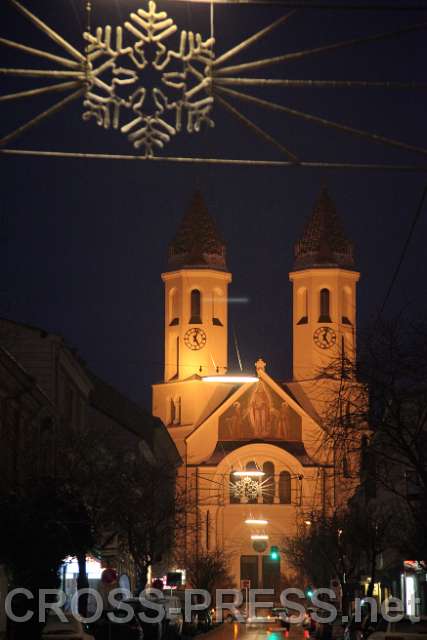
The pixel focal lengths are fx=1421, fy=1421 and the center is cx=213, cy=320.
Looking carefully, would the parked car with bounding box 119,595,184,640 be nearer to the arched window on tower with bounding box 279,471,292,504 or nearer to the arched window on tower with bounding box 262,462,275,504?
the arched window on tower with bounding box 262,462,275,504

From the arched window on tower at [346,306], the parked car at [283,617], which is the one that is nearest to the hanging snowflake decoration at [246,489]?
the arched window on tower at [346,306]

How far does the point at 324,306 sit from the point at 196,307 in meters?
11.0

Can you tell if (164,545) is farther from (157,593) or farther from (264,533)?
(264,533)

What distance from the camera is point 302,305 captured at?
4806 inches

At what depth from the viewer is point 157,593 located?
47625mm

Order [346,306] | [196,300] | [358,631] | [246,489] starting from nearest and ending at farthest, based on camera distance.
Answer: [358,631] < [246,489] < [196,300] < [346,306]

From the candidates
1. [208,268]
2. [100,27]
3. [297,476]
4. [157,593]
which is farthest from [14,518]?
[208,268]

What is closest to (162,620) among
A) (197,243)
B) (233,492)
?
(233,492)

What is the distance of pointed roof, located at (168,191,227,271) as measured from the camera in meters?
123

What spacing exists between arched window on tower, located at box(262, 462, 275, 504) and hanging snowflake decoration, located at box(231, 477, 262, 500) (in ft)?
2.18

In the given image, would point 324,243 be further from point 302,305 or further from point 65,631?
point 65,631

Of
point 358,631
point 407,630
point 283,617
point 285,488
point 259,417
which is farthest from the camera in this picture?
point 259,417

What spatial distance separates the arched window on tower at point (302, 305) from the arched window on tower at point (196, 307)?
852 centimetres

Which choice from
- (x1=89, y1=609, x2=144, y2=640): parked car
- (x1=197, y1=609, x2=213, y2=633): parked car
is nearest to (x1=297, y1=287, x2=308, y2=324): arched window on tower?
(x1=197, y1=609, x2=213, y2=633): parked car
